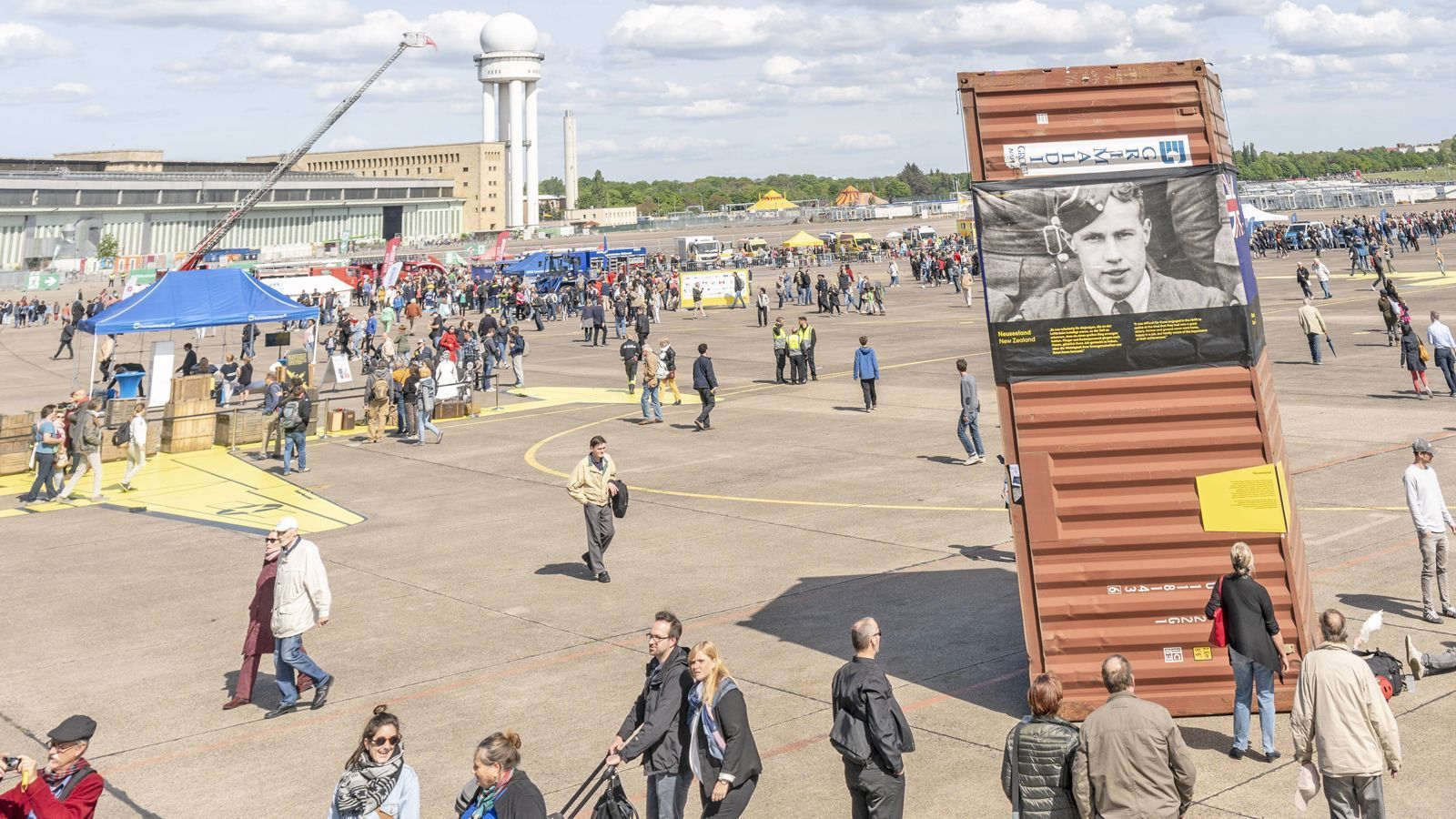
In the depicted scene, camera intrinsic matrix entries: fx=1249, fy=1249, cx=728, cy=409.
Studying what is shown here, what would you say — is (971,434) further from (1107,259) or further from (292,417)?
(292,417)

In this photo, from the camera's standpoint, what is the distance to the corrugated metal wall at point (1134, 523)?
9250mm

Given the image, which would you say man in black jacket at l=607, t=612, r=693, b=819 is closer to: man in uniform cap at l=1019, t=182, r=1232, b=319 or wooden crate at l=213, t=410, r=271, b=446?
man in uniform cap at l=1019, t=182, r=1232, b=319

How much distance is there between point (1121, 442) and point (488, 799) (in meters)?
5.50

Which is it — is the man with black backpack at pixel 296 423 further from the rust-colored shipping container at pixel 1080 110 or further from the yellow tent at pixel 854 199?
the yellow tent at pixel 854 199

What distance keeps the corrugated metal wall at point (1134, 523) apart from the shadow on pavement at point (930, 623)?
36.3 inches

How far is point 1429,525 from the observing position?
36.7ft

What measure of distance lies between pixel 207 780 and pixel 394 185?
157747 mm

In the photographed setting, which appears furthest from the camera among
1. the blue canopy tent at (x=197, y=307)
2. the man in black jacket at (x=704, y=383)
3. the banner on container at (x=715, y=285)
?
the banner on container at (x=715, y=285)

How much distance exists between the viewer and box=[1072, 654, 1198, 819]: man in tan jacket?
244 inches

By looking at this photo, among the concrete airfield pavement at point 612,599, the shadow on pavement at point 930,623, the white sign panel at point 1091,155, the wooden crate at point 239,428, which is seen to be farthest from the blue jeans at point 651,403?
the white sign panel at point 1091,155

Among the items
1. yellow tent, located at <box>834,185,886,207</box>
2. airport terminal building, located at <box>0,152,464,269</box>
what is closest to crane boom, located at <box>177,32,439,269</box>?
airport terminal building, located at <box>0,152,464,269</box>

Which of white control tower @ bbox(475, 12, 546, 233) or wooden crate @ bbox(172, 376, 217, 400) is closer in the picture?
wooden crate @ bbox(172, 376, 217, 400)

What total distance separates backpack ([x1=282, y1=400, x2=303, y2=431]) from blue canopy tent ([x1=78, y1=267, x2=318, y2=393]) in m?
7.08

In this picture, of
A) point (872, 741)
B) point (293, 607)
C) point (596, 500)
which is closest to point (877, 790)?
point (872, 741)
